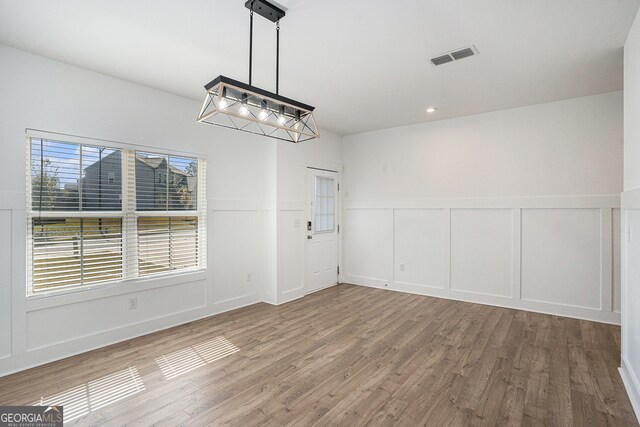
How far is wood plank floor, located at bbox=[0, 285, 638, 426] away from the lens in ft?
7.25

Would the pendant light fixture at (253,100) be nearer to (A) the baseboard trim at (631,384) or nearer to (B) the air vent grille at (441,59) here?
(B) the air vent grille at (441,59)

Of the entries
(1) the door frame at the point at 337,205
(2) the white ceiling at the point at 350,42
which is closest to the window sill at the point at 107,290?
(1) the door frame at the point at 337,205

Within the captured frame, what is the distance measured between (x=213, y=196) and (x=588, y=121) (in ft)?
15.7

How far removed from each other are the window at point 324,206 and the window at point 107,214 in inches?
81.3

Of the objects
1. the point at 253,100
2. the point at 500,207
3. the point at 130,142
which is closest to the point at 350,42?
the point at 253,100

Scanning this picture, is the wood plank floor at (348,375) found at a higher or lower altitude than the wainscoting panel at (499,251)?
lower

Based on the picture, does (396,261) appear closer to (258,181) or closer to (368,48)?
(258,181)

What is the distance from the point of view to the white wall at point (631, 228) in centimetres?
230

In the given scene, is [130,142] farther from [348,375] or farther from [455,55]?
[455,55]

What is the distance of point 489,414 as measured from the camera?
2205 mm

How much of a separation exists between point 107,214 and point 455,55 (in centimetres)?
Answer: 370

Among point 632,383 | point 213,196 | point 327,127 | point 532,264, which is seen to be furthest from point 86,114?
point 532,264

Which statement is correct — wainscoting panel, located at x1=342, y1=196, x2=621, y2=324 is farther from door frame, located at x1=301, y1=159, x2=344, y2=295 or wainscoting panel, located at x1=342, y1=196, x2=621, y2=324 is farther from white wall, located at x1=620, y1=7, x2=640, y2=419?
white wall, located at x1=620, y1=7, x2=640, y2=419

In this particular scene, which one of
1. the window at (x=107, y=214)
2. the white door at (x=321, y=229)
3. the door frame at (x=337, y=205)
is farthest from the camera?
the white door at (x=321, y=229)
